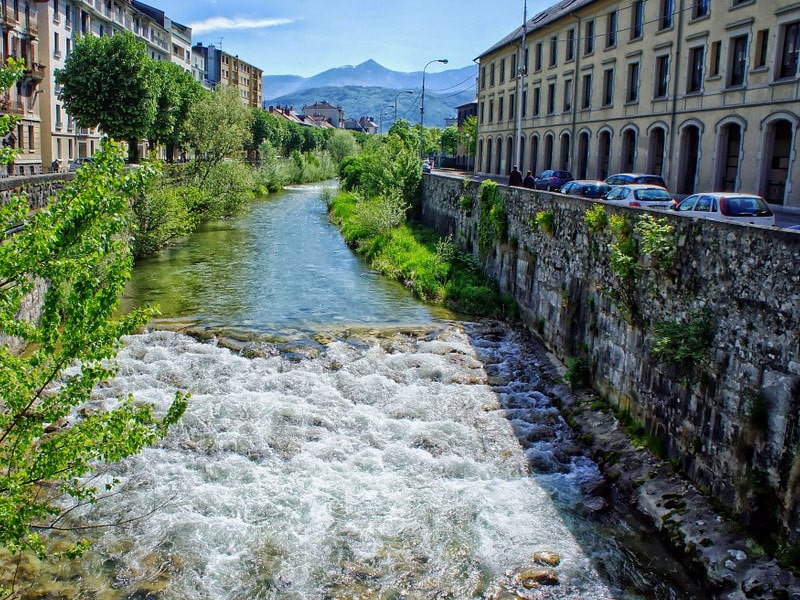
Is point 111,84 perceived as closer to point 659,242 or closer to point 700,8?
point 700,8

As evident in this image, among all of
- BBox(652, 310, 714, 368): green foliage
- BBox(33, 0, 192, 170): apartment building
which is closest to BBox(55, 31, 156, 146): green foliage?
BBox(33, 0, 192, 170): apartment building

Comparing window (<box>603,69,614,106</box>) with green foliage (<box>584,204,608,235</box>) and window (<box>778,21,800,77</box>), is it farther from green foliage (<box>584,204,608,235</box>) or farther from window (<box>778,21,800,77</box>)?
green foliage (<box>584,204,608,235</box>)

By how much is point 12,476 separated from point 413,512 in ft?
19.3

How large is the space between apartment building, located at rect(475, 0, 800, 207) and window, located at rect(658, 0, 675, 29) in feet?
0.16

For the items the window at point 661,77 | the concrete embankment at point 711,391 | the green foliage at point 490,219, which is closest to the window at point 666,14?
the window at point 661,77

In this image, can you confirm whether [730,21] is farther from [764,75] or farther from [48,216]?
[48,216]

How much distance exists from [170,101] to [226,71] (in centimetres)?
8619

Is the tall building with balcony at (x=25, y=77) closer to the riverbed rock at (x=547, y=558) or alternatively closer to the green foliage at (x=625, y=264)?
the green foliage at (x=625, y=264)

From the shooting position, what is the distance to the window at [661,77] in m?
33.4

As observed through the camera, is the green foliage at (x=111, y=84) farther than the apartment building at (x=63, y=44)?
No

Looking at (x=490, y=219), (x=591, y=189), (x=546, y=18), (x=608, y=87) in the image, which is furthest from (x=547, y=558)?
(x=546, y=18)

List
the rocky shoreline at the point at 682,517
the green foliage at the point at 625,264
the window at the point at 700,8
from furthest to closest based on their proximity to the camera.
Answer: the window at the point at 700,8, the green foliage at the point at 625,264, the rocky shoreline at the point at 682,517

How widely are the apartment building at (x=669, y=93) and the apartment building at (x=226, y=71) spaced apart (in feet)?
222

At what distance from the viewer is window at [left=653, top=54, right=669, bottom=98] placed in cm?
3341
